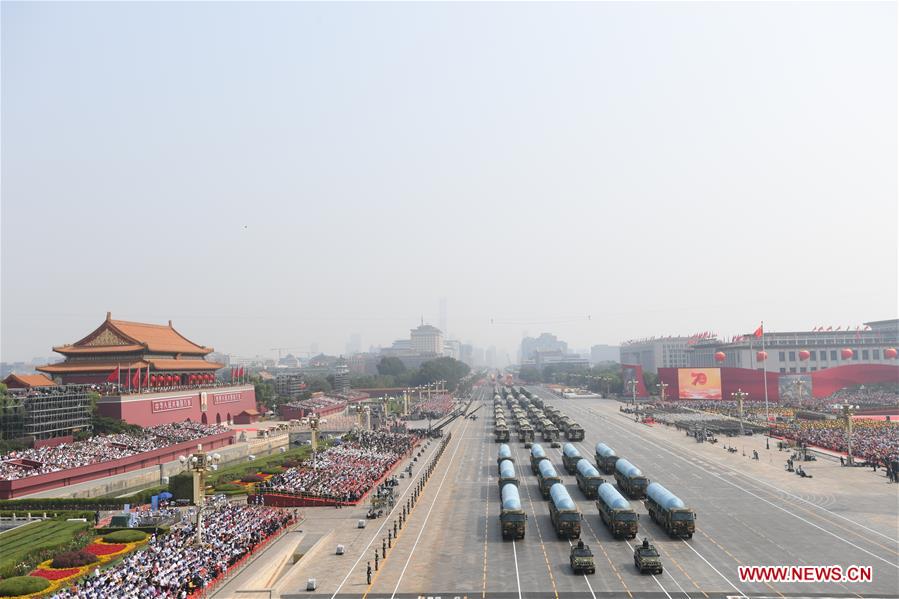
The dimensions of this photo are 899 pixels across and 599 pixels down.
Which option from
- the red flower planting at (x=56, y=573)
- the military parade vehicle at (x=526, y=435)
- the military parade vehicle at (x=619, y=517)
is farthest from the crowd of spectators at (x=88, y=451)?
the military parade vehicle at (x=619, y=517)

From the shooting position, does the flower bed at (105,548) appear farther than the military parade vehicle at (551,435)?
No

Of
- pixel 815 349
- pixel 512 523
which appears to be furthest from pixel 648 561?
pixel 815 349

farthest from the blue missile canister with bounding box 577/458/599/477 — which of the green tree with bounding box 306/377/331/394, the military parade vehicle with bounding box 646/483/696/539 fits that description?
the green tree with bounding box 306/377/331/394

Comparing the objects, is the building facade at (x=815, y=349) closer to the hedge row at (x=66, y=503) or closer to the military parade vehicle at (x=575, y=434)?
the military parade vehicle at (x=575, y=434)

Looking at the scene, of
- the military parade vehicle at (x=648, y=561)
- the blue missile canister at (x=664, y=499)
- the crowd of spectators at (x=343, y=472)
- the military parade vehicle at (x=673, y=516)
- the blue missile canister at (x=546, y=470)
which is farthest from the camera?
the crowd of spectators at (x=343, y=472)
